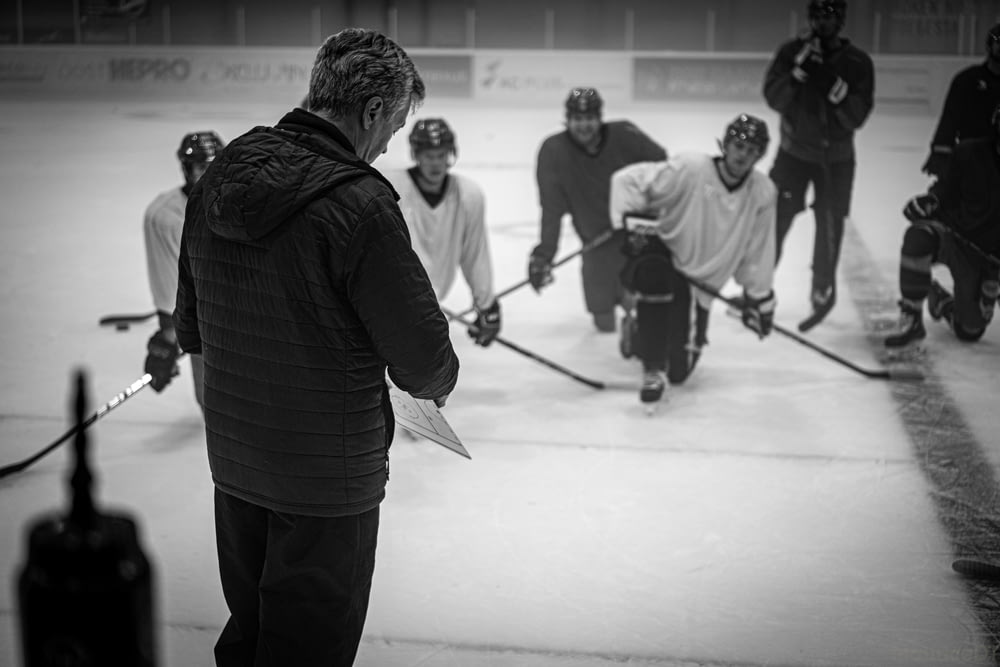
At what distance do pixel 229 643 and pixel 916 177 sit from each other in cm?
858

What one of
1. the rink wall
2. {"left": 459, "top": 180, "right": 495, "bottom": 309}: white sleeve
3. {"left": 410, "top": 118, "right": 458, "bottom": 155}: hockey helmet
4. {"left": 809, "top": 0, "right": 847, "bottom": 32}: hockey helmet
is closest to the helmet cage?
{"left": 410, "top": 118, "right": 458, "bottom": 155}: hockey helmet

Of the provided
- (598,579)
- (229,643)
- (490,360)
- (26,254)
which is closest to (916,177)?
(490,360)

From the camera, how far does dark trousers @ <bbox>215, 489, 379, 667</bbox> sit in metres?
1.88

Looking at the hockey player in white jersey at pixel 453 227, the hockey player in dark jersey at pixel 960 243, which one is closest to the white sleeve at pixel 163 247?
the hockey player in white jersey at pixel 453 227

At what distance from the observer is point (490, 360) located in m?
5.19

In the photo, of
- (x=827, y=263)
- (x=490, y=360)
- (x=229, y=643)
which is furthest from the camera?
(x=827, y=263)

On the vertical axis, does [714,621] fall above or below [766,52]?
below

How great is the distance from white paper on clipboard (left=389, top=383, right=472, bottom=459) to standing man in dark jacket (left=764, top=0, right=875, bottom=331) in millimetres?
3671

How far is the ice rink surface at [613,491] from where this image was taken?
281 cm

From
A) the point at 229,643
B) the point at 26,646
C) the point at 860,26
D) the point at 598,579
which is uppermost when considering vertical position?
the point at 860,26

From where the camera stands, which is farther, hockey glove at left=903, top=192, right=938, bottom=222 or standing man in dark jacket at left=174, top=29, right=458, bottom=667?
hockey glove at left=903, top=192, right=938, bottom=222

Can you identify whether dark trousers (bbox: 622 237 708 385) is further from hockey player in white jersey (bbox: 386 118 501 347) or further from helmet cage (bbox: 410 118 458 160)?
helmet cage (bbox: 410 118 458 160)

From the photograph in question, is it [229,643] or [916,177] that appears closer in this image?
[229,643]

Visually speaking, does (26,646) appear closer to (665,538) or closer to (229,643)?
(229,643)
